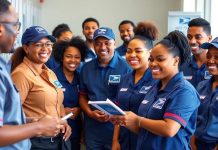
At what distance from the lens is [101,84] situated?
3.12 meters

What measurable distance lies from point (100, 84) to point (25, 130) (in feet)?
5.29

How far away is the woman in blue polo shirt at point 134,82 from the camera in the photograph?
8.60ft

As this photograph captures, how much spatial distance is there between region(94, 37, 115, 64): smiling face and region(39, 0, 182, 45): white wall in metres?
4.76

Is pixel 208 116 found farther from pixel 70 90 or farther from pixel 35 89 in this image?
pixel 70 90

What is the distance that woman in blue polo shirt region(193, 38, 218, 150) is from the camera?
2.35 meters

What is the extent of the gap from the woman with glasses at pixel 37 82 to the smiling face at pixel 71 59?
55 cm

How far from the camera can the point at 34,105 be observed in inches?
100

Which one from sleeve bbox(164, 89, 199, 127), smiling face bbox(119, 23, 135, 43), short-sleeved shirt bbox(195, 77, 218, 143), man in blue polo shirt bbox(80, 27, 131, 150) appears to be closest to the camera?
sleeve bbox(164, 89, 199, 127)

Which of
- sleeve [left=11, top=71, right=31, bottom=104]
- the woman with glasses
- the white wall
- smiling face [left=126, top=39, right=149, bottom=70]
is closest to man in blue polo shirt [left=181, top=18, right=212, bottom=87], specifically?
smiling face [left=126, top=39, right=149, bottom=70]

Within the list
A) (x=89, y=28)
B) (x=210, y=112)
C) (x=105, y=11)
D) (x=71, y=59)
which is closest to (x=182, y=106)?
(x=210, y=112)

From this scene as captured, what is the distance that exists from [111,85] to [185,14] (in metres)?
2.96

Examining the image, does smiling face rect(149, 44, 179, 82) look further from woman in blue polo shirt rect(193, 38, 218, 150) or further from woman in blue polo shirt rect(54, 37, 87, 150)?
woman in blue polo shirt rect(54, 37, 87, 150)

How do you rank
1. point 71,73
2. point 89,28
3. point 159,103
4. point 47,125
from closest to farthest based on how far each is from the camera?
point 47,125, point 159,103, point 71,73, point 89,28

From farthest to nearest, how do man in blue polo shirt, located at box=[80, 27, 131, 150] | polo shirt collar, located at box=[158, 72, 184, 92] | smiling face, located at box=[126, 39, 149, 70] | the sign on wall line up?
the sign on wall → man in blue polo shirt, located at box=[80, 27, 131, 150] → smiling face, located at box=[126, 39, 149, 70] → polo shirt collar, located at box=[158, 72, 184, 92]
